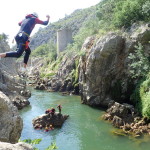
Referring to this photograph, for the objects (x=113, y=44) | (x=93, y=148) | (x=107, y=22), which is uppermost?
(x=107, y=22)

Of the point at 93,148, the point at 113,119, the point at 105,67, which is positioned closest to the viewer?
the point at 93,148

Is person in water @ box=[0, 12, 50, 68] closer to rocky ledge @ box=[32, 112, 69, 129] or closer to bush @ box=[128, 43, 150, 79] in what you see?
rocky ledge @ box=[32, 112, 69, 129]

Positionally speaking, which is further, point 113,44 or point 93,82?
point 93,82

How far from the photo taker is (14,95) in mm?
36156

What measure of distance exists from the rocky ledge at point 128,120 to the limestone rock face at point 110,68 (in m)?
3.75

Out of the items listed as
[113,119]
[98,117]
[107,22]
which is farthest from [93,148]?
[107,22]

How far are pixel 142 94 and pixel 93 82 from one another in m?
8.17

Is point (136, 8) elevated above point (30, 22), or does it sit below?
above

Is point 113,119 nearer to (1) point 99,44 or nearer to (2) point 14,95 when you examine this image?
(1) point 99,44

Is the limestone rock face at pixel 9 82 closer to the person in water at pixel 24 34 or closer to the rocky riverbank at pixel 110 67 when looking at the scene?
the rocky riverbank at pixel 110 67

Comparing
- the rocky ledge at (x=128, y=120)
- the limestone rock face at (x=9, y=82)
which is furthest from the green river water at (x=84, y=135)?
the limestone rock face at (x=9, y=82)

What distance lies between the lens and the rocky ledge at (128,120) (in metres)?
24.2

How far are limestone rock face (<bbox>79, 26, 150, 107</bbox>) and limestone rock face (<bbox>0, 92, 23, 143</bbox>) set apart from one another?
2582cm

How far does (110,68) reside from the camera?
34281 mm
